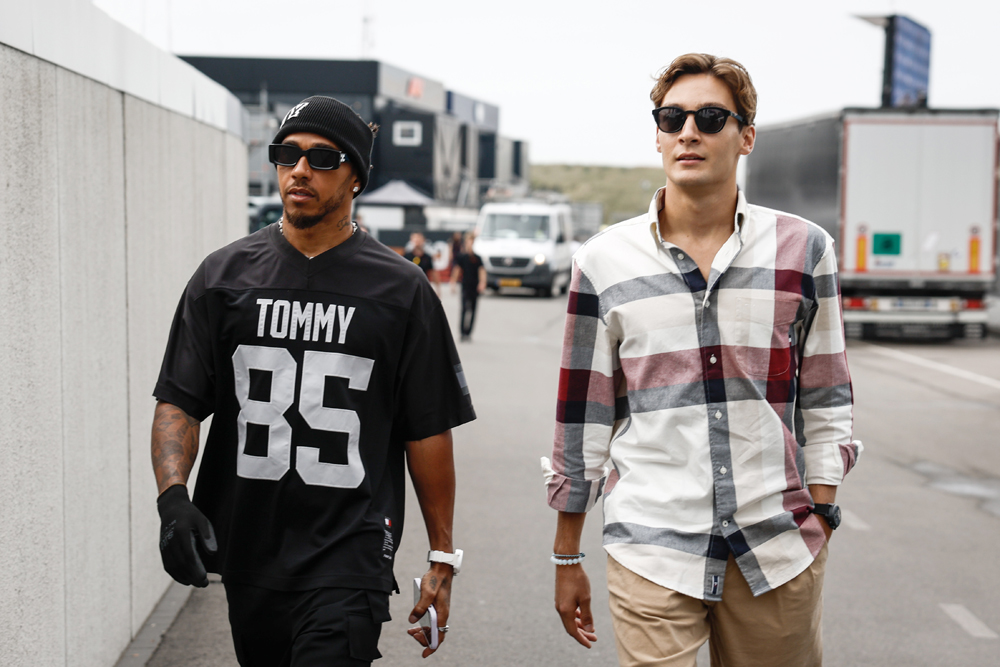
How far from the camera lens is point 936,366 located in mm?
16766

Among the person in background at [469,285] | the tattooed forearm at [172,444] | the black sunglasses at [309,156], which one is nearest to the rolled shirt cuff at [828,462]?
the black sunglasses at [309,156]

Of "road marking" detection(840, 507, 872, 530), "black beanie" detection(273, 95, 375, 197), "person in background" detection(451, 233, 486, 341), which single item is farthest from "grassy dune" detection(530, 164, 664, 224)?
"black beanie" detection(273, 95, 375, 197)

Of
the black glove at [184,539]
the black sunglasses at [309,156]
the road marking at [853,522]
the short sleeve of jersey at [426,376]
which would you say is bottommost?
the road marking at [853,522]

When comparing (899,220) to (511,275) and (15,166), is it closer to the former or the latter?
(511,275)

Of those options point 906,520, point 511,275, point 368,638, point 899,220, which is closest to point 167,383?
point 368,638

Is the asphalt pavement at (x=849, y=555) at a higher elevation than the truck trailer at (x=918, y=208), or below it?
below

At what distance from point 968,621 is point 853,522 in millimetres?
2029

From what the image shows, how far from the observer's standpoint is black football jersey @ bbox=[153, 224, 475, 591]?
9.34 ft

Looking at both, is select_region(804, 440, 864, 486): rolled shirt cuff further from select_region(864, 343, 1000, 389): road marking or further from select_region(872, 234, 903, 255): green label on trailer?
select_region(872, 234, 903, 255): green label on trailer

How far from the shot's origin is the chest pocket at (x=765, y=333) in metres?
2.80

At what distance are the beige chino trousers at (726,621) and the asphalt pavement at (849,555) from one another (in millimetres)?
2157

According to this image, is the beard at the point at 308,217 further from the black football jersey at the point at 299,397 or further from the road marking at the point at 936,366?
the road marking at the point at 936,366

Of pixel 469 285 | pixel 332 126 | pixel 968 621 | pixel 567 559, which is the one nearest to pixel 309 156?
pixel 332 126

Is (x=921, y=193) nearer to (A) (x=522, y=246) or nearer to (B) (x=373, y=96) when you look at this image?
(A) (x=522, y=246)
